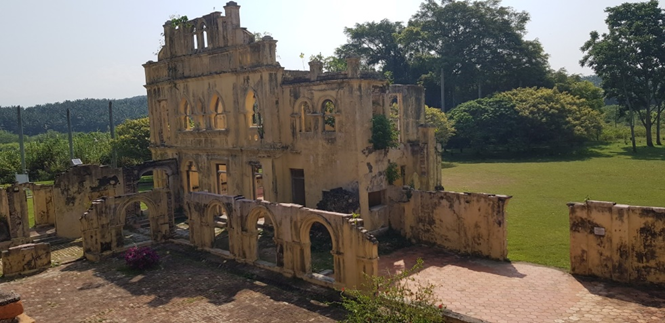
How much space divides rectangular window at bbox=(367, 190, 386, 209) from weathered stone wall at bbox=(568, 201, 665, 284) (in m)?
7.24

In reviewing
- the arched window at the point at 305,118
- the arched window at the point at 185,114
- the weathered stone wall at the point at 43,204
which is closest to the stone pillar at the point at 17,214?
the weathered stone wall at the point at 43,204

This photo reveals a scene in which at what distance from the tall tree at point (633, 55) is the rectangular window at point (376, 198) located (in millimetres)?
29627

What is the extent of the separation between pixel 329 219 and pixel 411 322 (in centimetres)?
485

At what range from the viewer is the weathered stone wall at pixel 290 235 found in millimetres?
11977

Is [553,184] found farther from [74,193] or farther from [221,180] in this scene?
[74,193]

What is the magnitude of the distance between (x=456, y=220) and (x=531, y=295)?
412 centimetres

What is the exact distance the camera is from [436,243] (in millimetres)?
16344

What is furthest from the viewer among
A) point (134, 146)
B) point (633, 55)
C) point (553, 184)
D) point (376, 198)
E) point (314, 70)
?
point (633, 55)

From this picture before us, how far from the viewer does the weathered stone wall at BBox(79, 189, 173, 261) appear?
16.2m

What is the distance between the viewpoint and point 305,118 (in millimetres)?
18891

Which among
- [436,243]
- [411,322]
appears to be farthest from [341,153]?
[411,322]

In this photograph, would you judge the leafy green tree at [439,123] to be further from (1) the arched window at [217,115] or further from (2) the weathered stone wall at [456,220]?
(2) the weathered stone wall at [456,220]

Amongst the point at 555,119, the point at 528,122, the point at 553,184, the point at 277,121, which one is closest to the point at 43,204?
the point at 277,121

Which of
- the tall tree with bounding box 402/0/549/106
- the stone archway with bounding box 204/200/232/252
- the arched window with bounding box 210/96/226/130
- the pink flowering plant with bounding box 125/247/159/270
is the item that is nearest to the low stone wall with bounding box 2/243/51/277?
the pink flowering plant with bounding box 125/247/159/270
